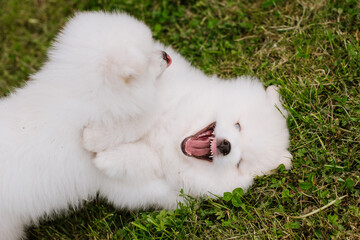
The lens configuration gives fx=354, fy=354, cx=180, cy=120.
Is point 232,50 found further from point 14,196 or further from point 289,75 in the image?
point 14,196

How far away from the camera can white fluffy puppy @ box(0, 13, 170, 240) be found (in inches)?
106

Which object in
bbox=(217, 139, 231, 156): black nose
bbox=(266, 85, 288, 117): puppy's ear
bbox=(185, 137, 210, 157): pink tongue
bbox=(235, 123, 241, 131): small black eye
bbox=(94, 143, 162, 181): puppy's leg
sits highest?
bbox=(266, 85, 288, 117): puppy's ear

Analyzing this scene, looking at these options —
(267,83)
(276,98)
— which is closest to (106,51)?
(276,98)

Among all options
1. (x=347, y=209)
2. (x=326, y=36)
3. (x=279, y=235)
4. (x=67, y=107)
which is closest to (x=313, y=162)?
(x=347, y=209)

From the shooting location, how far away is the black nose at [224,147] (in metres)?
2.83

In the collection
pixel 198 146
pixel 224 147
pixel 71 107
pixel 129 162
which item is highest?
pixel 71 107

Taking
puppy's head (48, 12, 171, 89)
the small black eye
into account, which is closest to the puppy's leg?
puppy's head (48, 12, 171, 89)

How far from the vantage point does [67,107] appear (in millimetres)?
2783

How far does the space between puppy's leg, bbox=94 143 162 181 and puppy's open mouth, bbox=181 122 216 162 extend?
288 mm

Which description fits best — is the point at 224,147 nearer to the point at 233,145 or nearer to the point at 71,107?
the point at 233,145

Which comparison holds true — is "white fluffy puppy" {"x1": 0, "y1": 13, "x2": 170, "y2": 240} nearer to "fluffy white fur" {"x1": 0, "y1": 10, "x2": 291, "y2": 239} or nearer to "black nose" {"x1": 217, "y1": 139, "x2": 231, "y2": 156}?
"fluffy white fur" {"x1": 0, "y1": 10, "x2": 291, "y2": 239}

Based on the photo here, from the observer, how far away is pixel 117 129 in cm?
285

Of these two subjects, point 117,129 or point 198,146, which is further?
point 198,146

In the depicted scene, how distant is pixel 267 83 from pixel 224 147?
3.93 ft
